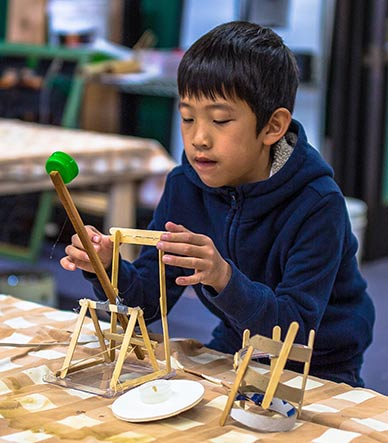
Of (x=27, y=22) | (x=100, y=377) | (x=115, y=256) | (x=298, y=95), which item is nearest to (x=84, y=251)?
(x=115, y=256)

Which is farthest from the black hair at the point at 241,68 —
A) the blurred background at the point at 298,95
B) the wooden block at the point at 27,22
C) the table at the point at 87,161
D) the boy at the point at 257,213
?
the wooden block at the point at 27,22

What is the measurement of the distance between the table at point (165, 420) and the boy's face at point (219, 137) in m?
0.29

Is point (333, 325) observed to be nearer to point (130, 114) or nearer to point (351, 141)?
point (351, 141)

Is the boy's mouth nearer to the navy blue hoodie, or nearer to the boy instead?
the boy

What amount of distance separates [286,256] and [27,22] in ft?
13.7

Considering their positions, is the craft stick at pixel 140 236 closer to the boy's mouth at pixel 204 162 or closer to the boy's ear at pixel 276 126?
the boy's mouth at pixel 204 162

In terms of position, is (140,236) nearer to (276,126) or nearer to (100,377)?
(100,377)

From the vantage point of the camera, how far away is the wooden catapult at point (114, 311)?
1151mm

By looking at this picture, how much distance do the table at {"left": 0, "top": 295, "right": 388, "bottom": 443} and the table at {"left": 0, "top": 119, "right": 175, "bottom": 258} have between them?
1593 millimetres

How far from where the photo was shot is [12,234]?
4.51m

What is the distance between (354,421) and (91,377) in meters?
0.37

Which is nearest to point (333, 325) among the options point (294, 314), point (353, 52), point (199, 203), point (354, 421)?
point (294, 314)

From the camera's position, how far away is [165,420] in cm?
112

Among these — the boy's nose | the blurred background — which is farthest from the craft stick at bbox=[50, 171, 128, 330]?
the blurred background
